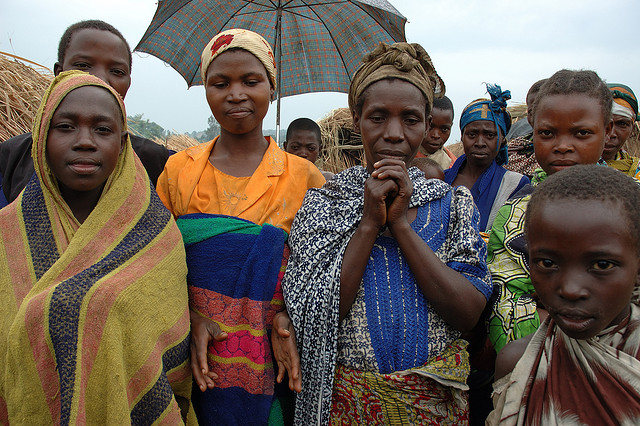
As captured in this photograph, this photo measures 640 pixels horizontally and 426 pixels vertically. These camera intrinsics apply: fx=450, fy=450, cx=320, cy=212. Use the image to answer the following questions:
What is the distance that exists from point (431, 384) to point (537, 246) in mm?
626

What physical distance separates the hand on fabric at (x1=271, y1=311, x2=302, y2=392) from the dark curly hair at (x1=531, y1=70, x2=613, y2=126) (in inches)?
55.0

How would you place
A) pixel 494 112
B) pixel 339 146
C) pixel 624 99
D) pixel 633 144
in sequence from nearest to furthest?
pixel 624 99 → pixel 494 112 → pixel 633 144 → pixel 339 146

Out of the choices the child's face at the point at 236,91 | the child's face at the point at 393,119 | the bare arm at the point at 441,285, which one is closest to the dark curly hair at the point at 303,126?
the child's face at the point at 236,91

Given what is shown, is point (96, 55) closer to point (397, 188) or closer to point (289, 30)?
point (397, 188)

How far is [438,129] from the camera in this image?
4.63 m

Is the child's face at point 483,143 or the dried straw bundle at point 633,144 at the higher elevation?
the dried straw bundle at point 633,144

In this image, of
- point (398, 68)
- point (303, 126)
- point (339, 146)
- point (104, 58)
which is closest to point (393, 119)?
point (398, 68)

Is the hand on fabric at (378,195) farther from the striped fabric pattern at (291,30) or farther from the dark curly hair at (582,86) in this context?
the striped fabric pattern at (291,30)

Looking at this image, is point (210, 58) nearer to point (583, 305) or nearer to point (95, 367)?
point (95, 367)

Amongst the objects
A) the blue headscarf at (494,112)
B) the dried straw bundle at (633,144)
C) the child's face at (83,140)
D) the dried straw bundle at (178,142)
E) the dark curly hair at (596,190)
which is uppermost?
the dried straw bundle at (633,144)

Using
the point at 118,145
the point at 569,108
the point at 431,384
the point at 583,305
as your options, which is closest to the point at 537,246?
the point at 583,305

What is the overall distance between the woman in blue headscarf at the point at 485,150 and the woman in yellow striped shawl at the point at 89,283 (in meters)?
2.27

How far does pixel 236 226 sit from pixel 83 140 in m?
0.62

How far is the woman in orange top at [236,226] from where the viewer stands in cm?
170
